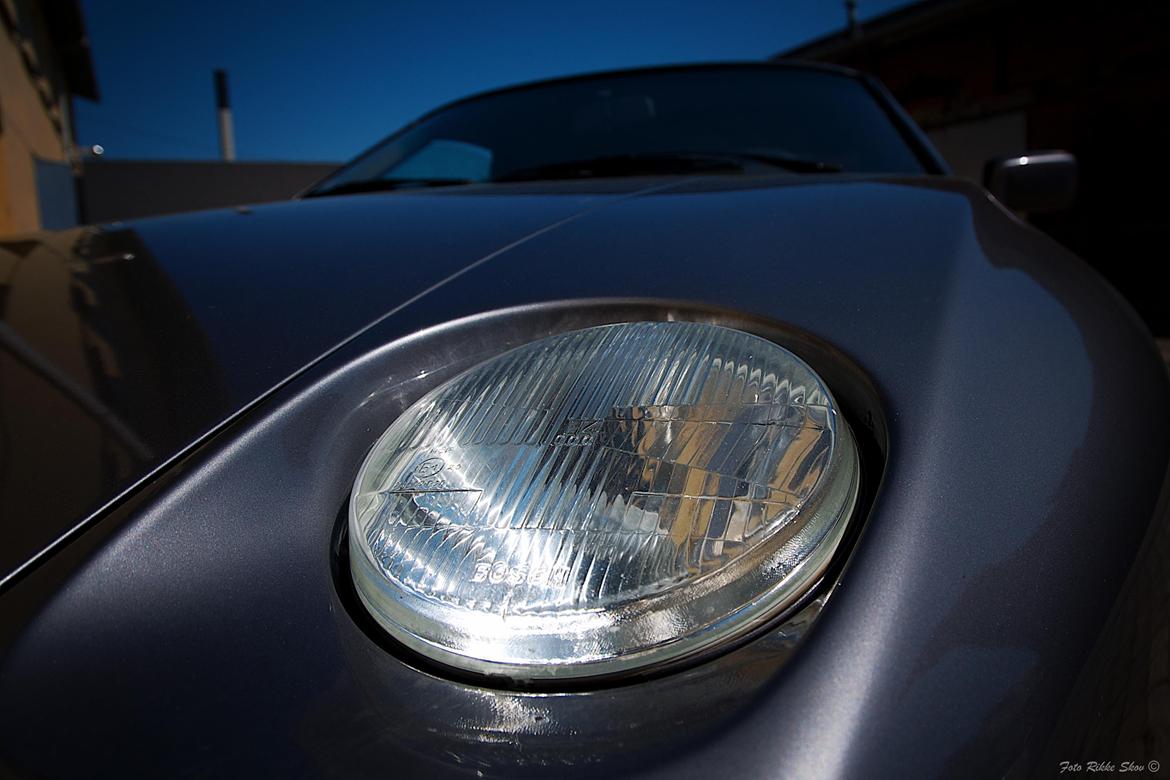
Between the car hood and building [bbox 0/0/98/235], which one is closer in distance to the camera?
the car hood

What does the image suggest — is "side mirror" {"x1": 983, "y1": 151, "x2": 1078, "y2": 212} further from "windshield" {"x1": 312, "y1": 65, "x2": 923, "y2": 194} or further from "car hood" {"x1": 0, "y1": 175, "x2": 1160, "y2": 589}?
"car hood" {"x1": 0, "y1": 175, "x2": 1160, "y2": 589}

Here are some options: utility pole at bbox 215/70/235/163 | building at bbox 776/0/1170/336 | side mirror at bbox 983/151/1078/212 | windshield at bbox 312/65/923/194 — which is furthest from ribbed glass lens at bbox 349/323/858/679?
utility pole at bbox 215/70/235/163

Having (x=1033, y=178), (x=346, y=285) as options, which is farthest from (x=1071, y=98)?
(x=346, y=285)

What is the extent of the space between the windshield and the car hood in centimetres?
52

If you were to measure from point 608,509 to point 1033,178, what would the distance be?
1494mm

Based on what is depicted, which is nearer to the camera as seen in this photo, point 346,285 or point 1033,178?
point 346,285

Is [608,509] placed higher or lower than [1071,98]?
lower

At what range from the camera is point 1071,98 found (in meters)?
7.77

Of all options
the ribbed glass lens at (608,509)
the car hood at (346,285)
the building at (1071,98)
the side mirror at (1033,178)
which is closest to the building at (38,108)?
the car hood at (346,285)

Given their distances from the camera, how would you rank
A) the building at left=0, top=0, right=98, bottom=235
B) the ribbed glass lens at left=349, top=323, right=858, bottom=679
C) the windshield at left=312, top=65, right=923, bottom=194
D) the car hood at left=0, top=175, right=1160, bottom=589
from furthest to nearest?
1. the building at left=0, top=0, right=98, bottom=235
2. the windshield at left=312, top=65, right=923, bottom=194
3. the car hood at left=0, top=175, right=1160, bottom=589
4. the ribbed glass lens at left=349, top=323, right=858, bottom=679

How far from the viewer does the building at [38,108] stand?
20.2 feet

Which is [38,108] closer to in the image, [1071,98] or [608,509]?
[1071,98]

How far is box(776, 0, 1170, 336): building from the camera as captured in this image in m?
7.14

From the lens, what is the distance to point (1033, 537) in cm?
44
